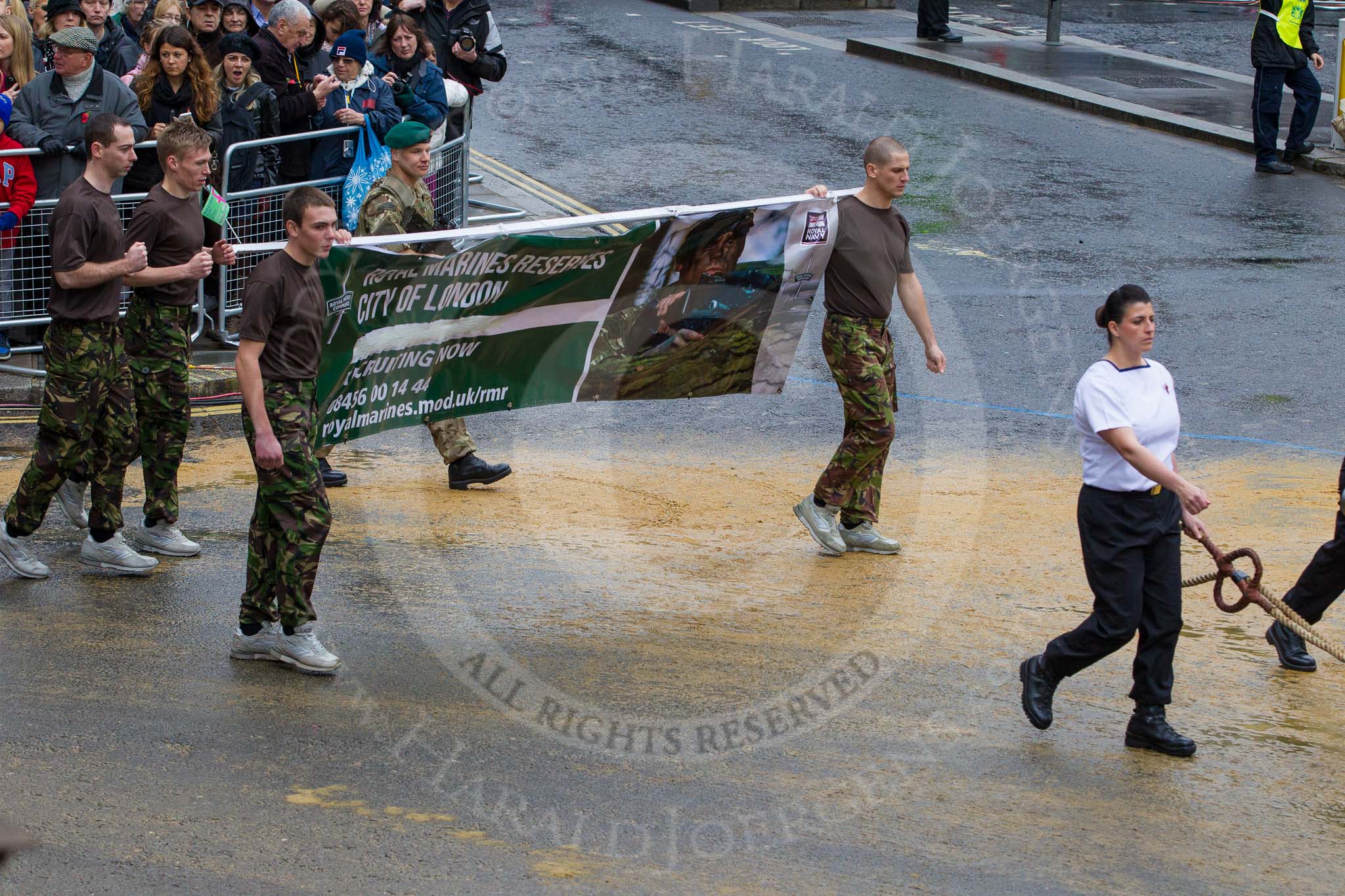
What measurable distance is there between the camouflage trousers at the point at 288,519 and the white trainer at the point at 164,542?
1.31 m

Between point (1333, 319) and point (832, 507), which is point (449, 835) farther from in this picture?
point (1333, 319)

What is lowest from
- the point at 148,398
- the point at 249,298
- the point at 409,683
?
the point at 409,683

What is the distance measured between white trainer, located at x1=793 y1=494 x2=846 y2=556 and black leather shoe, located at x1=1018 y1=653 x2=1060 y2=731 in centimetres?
203

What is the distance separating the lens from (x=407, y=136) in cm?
812

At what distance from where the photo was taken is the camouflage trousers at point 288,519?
20.7ft

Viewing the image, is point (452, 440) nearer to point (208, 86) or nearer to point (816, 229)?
point (816, 229)

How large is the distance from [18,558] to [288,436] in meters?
1.77

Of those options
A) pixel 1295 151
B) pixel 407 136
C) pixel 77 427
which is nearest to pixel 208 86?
pixel 407 136

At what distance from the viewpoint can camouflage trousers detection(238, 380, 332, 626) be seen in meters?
6.31

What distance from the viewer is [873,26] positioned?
84.5 feet

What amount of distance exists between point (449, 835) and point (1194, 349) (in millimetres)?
8013

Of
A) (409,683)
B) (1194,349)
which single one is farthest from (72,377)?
(1194,349)

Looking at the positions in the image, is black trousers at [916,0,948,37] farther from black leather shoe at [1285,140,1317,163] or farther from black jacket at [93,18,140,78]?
black jacket at [93,18,140,78]

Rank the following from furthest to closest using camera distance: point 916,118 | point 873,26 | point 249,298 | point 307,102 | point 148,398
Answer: point 873,26 → point 916,118 → point 307,102 → point 148,398 → point 249,298
